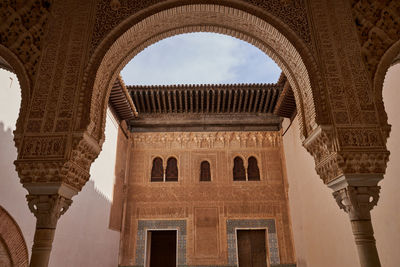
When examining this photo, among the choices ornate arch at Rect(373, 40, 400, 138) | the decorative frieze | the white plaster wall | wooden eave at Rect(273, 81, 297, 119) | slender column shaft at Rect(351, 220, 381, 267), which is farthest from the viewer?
the decorative frieze

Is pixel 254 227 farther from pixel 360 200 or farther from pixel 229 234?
pixel 360 200

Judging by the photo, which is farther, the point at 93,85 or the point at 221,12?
the point at 221,12

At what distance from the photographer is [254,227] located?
356 inches

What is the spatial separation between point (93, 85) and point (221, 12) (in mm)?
1938

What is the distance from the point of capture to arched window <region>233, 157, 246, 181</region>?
31.5ft

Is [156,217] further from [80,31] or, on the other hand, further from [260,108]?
[80,31]

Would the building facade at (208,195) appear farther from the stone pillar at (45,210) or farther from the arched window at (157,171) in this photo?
the stone pillar at (45,210)

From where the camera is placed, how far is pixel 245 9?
12.9ft

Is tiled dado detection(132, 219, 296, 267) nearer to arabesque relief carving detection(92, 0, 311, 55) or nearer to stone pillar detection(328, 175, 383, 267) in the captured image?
stone pillar detection(328, 175, 383, 267)

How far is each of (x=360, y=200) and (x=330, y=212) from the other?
3.72m

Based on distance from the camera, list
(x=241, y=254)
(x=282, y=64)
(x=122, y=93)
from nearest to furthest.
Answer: (x=282, y=64), (x=122, y=93), (x=241, y=254)

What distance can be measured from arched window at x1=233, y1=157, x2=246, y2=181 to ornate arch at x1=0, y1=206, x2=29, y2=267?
6.20m

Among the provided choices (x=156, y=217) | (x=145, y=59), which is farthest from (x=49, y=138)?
(x=145, y=59)

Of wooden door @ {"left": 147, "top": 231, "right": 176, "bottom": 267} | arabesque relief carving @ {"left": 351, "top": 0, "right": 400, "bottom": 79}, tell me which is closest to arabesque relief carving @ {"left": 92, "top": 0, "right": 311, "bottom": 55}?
arabesque relief carving @ {"left": 351, "top": 0, "right": 400, "bottom": 79}
